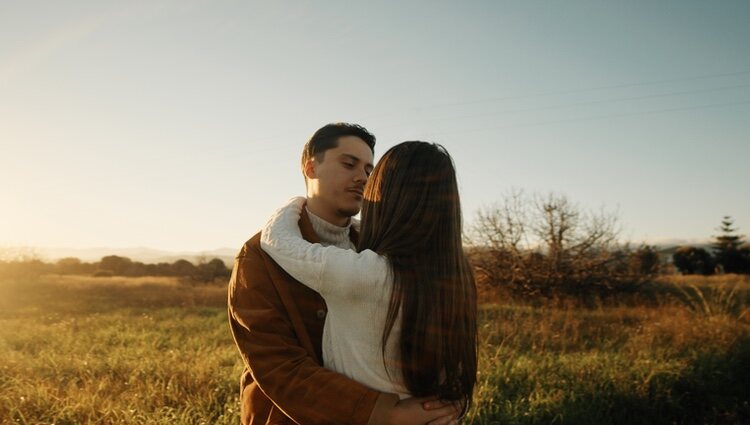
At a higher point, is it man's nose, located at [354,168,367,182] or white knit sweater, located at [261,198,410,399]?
man's nose, located at [354,168,367,182]

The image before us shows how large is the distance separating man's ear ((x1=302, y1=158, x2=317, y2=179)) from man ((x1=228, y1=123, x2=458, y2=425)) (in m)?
0.08

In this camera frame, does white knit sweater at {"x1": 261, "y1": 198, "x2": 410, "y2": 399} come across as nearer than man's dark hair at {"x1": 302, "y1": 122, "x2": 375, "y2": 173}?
Yes

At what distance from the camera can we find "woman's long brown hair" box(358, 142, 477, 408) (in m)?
1.71

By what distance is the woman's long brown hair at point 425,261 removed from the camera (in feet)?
5.61

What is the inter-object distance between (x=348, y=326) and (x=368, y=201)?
1.70ft

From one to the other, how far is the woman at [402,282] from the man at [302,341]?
0.09 m

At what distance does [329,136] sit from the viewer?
106 inches

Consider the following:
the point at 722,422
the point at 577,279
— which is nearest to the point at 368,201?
the point at 722,422

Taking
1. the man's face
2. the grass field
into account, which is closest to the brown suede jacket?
the man's face

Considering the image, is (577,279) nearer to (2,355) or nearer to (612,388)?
(612,388)

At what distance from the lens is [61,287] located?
21.9 metres

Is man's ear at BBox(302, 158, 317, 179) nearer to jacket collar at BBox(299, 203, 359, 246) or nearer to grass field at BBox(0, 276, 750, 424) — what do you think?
jacket collar at BBox(299, 203, 359, 246)

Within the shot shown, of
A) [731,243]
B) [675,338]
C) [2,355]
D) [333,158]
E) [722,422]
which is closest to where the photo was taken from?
[333,158]

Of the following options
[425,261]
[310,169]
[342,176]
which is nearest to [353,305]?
[425,261]
